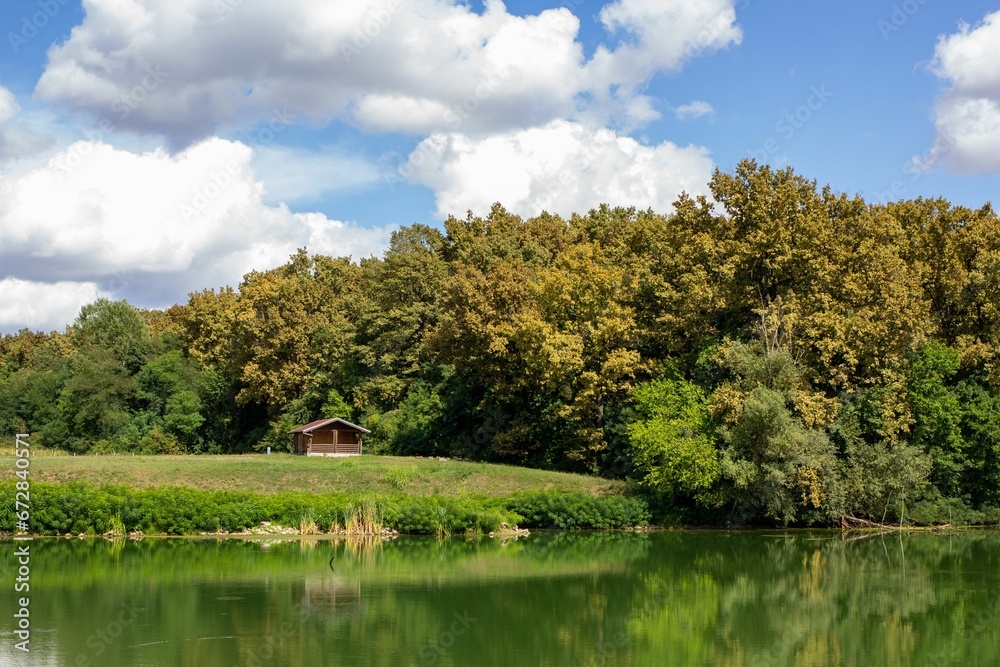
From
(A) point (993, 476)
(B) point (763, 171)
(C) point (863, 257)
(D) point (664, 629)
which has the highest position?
(B) point (763, 171)

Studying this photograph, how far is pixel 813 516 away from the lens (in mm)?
42188

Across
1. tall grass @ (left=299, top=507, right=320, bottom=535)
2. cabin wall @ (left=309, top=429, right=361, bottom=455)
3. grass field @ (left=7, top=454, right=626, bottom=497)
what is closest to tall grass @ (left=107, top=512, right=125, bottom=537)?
grass field @ (left=7, top=454, right=626, bottom=497)

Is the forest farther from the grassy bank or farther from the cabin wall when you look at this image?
the grassy bank

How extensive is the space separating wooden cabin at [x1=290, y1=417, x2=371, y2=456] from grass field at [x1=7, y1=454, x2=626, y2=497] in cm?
1276

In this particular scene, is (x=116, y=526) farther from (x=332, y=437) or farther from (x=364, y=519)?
(x=332, y=437)

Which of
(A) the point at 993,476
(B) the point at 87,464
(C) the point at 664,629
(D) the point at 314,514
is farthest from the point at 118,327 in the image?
(C) the point at 664,629

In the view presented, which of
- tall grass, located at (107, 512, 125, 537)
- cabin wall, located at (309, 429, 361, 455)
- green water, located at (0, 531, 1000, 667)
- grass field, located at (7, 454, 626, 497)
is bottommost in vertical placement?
green water, located at (0, 531, 1000, 667)

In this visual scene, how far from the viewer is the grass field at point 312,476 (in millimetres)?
41844

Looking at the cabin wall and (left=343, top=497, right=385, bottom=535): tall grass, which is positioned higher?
the cabin wall

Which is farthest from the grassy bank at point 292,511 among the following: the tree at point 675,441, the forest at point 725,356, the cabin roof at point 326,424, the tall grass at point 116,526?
the cabin roof at point 326,424

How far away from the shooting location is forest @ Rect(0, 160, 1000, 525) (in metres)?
41.2

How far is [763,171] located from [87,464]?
3270 cm

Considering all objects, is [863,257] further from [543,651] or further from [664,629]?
[543,651]

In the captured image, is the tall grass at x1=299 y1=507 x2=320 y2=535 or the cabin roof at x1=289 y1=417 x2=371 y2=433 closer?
the tall grass at x1=299 y1=507 x2=320 y2=535
